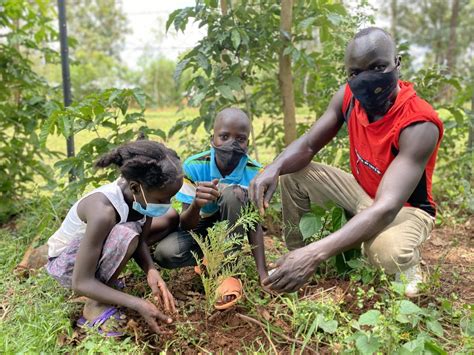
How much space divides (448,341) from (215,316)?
964mm

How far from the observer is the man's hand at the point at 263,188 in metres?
2.37

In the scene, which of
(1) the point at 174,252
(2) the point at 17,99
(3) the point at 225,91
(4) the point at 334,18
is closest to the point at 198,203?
(1) the point at 174,252

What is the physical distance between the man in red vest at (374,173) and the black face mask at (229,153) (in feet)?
0.50

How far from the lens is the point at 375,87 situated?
2.27 m

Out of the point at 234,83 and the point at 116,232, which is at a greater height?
the point at 234,83

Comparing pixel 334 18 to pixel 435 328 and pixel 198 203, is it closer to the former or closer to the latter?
pixel 198 203

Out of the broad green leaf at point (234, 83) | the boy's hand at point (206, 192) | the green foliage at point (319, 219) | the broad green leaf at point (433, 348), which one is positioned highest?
the broad green leaf at point (234, 83)

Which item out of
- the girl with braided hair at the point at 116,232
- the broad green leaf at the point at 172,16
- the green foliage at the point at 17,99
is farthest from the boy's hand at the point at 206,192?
the green foliage at the point at 17,99

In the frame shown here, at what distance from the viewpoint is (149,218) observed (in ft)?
8.21

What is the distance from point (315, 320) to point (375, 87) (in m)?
1.07

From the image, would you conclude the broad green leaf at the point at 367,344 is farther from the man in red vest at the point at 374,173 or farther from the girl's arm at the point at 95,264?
the girl's arm at the point at 95,264

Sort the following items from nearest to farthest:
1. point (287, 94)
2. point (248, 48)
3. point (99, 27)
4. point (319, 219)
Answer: point (319, 219) → point (248, 48) → point (287, 94) → point (99, 27)

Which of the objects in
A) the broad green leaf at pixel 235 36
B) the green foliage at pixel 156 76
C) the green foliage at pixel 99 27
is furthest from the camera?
the green foliage at pixel 99 27

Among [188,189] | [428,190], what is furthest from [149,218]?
[428,190]
